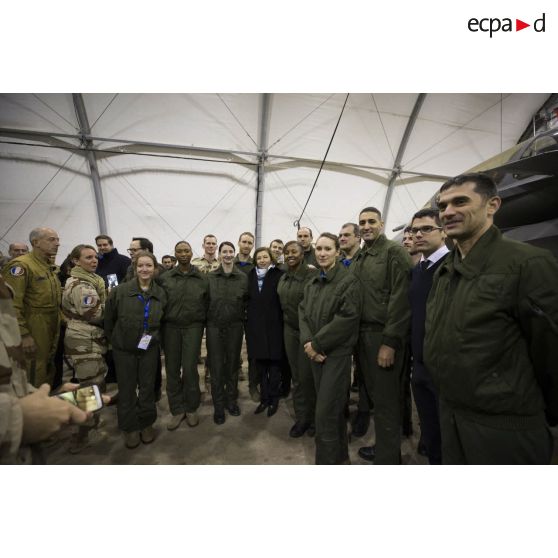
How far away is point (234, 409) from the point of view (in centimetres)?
253

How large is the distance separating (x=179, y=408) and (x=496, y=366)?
2.43 metres

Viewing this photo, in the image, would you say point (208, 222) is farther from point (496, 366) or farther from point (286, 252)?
point (496, 366)

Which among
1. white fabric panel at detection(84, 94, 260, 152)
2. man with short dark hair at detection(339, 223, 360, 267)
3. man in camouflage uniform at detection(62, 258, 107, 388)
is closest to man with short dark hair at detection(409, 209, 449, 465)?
man with short dark hair at detection(339, 223, 360, 267)

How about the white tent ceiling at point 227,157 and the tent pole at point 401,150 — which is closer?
the white tent ceiling at point 227,157

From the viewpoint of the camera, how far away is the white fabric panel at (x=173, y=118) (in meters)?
5.48

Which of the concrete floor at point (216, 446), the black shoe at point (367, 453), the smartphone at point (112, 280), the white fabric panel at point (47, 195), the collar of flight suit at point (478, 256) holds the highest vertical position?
the white fabric panel at point (47, 195)

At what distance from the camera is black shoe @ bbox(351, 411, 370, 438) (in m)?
2.22

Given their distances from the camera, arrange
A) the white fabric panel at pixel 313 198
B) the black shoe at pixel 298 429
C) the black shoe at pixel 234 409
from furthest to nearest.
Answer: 1. the white fabric panel at pixel 313 198
2. the black shoe at pixel 234 409
3. the black shoe at pixel 298 429

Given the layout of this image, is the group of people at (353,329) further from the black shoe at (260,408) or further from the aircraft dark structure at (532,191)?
the aircraft dark structure at (532,191)

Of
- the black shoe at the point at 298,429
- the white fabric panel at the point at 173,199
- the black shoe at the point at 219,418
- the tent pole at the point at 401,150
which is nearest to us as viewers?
the black shoe at the point at 298,429

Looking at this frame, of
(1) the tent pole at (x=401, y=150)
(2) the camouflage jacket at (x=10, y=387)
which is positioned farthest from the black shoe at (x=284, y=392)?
(1) the tent pole at (x=401, y=150)

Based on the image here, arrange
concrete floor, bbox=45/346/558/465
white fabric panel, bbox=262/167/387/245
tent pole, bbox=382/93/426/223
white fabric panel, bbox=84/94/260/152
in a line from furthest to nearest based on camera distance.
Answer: white fabric panel, bbox=262/167/387/245, tent pole, bbox=382/93/426/223, white fabric panel, bbox=84/94/260/152, concrete floor, bbox=45/346/558/465

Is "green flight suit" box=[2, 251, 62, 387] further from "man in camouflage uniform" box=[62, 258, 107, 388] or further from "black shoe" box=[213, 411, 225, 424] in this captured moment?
"black shoe" box=[213, 411, 225, 424]

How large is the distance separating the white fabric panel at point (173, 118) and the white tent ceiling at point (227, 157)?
25 mm
